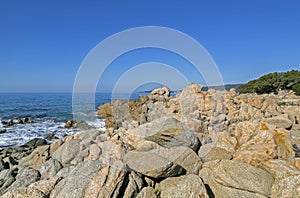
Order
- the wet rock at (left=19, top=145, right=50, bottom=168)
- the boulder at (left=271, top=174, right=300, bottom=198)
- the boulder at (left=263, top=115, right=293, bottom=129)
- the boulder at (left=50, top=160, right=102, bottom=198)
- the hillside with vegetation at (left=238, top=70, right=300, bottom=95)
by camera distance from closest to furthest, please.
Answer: the boulder at (left=271, top=174, right=300, bottom=198) < the boulder at (left=50, top=160, right=102, bottom=198) < the wet rock at (left=19, top=145, right=50, bottom=168) < the boulder at (left=263, top=115, right=293, bottom=129) < the hillside with vegetation at (left=238, top=70, right=300, bottom=95)

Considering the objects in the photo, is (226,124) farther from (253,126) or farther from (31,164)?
(31,164)

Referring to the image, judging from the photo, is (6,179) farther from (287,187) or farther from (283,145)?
(283,145)

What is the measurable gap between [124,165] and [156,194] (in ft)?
3.52

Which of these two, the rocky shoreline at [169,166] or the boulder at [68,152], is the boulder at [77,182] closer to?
the rocky shoreline at [169,166]

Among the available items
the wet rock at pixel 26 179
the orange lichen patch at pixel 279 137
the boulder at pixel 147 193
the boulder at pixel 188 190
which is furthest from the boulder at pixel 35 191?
the orange lichen patch at pixel 279 137

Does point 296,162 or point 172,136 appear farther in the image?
point 172,136

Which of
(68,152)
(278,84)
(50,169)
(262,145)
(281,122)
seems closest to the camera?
(262,145)

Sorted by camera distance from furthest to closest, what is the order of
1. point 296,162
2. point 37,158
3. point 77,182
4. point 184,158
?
point 37,158 < point 184,158 < point 296,162 < point 77,182

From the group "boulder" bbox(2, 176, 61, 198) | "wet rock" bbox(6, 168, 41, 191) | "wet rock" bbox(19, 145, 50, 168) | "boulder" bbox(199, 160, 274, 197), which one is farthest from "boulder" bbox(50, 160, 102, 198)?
"wet rock" bbox(19, 145, 50, 168)

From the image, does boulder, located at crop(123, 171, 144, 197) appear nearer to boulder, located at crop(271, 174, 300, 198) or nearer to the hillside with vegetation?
boulder, located at crop(271, 174, 300, 198)

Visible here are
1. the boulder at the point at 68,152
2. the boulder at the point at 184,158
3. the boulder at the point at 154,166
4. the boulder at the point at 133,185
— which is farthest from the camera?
the boulder at the point at 68,152

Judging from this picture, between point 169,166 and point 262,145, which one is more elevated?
point 262,145

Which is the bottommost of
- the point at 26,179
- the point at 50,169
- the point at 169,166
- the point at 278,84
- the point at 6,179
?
the point at 6,179

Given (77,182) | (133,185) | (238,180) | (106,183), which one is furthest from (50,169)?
(238,180)
